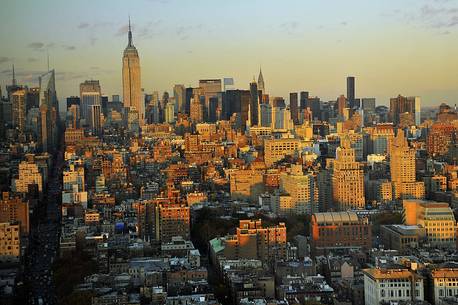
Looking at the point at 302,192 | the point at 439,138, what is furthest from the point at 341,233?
the point at 439,138

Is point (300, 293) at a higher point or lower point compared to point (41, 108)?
lower

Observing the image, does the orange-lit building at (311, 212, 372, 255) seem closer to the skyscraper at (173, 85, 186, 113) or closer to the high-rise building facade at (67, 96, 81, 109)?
the high-rise building facade at (67, 96, 81, 109)

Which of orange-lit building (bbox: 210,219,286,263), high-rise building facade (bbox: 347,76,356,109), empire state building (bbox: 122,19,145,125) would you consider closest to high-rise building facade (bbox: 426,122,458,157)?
high-rise building facade (bbox: 347,76,356,109)

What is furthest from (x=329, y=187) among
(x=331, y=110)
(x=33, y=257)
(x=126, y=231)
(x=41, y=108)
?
(x=331, y=110)

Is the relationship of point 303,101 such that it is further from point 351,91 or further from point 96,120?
point 96,120

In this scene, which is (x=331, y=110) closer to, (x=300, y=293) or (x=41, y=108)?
(x=41, y=108)

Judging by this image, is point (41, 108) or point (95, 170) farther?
point (95, 170)

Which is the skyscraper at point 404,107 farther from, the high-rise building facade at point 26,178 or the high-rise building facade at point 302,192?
the high-rise building facade at point 26,178
